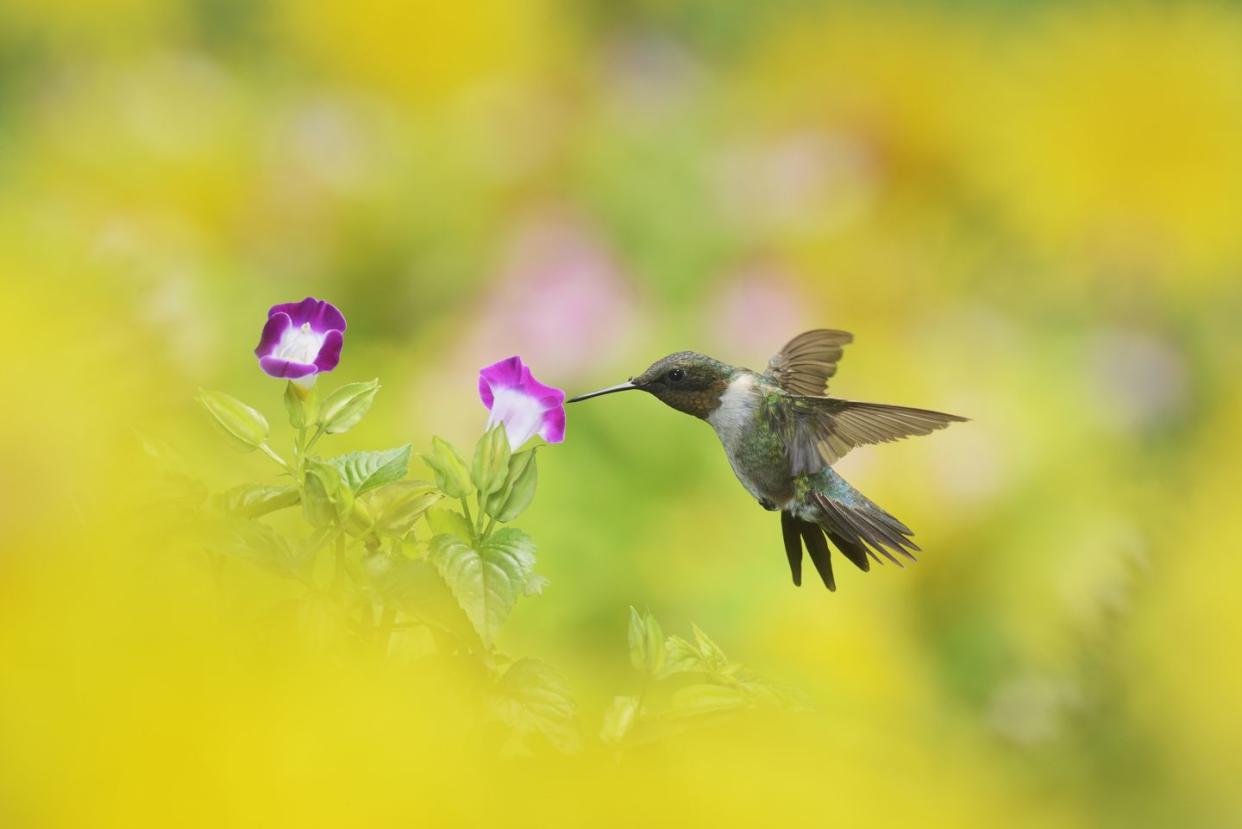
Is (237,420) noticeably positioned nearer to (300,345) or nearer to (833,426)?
(300,345)

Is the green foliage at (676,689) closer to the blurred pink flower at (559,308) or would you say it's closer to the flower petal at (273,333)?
the flower petal at (273,333)

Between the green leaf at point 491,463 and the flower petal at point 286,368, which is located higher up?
the flower petal at point 286,368

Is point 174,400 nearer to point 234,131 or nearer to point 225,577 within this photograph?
point 225,577

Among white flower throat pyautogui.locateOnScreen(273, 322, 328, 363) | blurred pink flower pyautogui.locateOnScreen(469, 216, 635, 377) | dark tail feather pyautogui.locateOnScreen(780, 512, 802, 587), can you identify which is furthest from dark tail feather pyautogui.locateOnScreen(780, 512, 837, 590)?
blurred pink flower pyautogui.locateOnScreen(469, 216, 635, 377)

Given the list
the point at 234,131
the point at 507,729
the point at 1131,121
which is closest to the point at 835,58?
the point at 1131,121

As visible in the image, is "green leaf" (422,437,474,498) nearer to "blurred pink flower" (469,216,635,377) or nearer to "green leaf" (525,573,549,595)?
"green leaf" (525,573,549,595)

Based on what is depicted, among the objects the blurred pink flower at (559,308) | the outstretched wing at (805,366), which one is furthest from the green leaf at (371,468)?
the blurred pink flower at (559,308)
